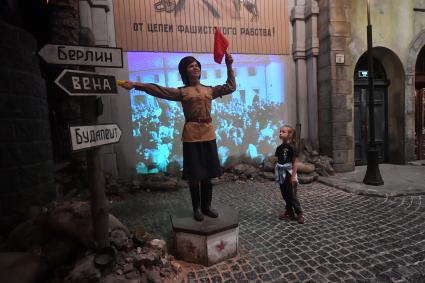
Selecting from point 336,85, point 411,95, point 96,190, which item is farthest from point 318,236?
point 411,95

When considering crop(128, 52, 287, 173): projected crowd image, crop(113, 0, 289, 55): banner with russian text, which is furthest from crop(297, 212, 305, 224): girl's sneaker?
crop(113, 0, 289, 55): banner with russian text

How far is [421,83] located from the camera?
8062 millimetres

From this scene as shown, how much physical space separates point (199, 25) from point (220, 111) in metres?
2.23

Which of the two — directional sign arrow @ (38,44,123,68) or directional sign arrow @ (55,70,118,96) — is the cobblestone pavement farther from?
directional sign arrow @ (38,44,123,68)

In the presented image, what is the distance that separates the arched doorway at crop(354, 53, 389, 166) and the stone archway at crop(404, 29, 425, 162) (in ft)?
1.70

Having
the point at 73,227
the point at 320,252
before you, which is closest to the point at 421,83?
the point at 320,252

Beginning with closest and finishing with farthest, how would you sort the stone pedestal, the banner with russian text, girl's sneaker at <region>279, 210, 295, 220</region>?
the stone pedestal, girl's sneaker at <region>279, 210, 295, 220</region>, the banner with russian text

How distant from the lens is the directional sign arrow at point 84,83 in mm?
2031

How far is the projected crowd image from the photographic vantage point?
21.1ft

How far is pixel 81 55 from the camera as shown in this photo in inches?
88.5

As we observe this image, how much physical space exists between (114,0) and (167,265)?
5961 mm

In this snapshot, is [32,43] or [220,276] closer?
[220,276]

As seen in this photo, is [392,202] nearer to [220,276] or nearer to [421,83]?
[220,276]

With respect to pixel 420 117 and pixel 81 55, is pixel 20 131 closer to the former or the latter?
pixel 81 55
